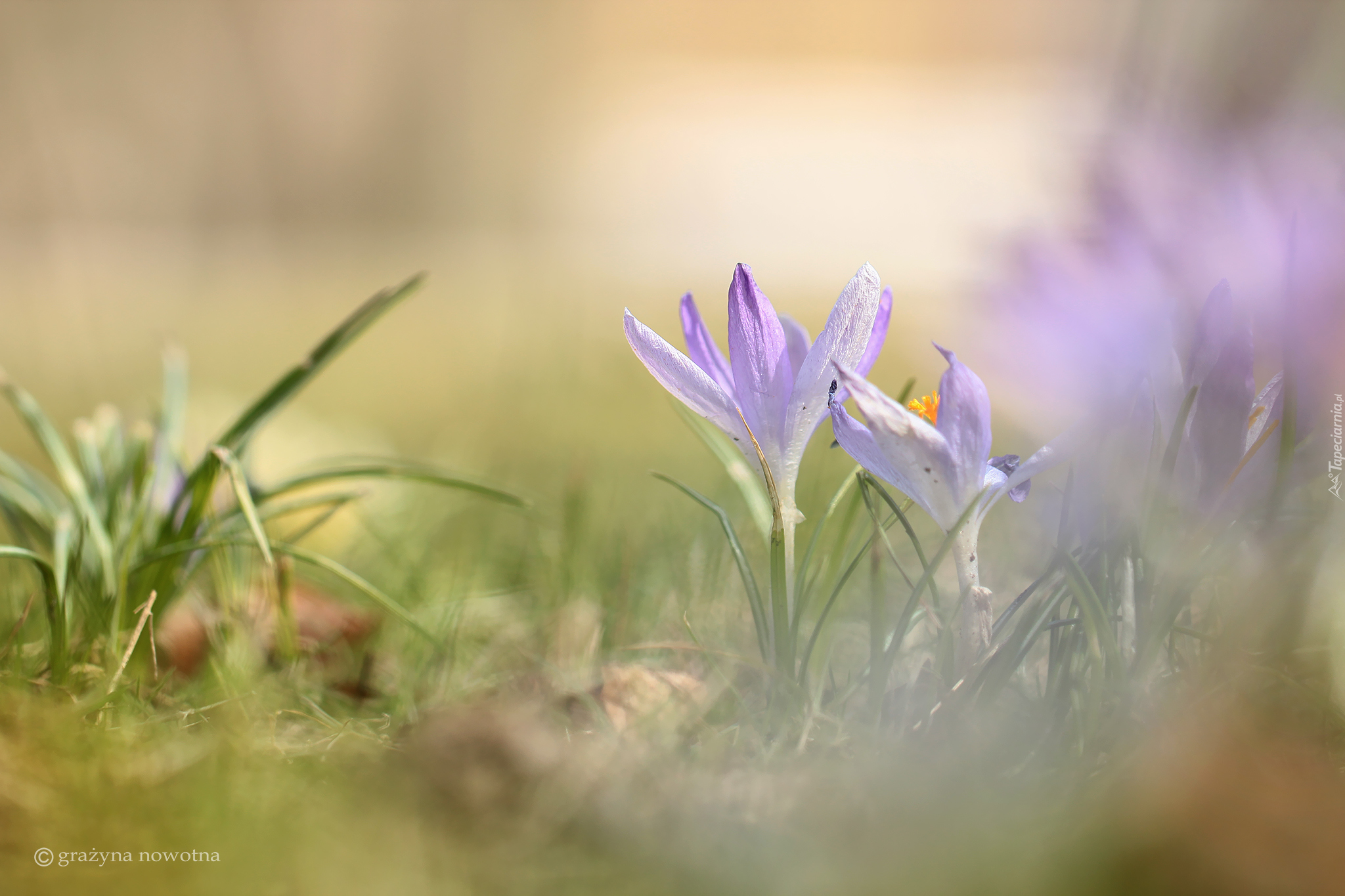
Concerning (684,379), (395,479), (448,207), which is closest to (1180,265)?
(684,379)

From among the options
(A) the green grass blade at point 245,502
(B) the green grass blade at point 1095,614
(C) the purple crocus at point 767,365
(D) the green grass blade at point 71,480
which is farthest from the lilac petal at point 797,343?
(D) the green grass blade at point 71,480

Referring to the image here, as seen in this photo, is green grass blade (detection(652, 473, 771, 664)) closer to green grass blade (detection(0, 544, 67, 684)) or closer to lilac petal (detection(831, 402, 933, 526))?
lilac petal (detection(831, 402, 933, 526))

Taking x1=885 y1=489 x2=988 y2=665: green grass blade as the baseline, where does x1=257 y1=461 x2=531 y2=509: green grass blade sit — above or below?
below

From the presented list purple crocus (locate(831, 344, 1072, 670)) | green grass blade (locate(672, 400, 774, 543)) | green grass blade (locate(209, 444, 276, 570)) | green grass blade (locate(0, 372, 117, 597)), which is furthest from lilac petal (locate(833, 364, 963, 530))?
green grass blade (locate(0, 372, 117, 597))

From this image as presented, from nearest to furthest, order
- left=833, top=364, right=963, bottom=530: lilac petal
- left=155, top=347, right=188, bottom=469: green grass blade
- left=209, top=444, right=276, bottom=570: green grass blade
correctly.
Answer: left=833, top=364, right=963, bottom=530: lilac petal → left=209, top=444, right=276, bottom=570: green grass blade → left=155, top=347, right=188, bottom=469: green grass blade

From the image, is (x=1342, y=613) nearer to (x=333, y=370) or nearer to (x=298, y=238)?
(x=333, y=370)

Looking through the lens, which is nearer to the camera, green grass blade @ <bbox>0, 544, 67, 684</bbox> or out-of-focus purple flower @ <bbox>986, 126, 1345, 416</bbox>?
out-of-focus purple flower @ <bbox>986, 126, 1345, 416</bbox>

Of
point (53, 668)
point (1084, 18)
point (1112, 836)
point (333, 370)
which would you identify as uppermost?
point (1084, 18)

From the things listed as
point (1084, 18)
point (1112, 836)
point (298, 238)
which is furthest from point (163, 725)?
point (298, 238)

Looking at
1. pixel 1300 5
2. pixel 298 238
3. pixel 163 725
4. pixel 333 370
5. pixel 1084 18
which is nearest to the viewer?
pixel 163 725
